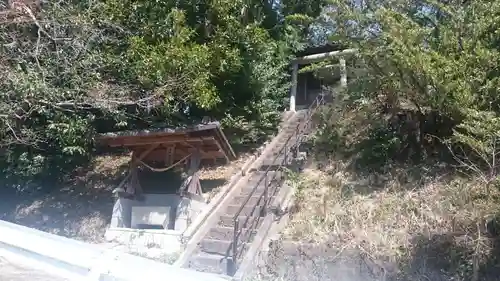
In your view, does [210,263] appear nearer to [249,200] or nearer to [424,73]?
[249,200]

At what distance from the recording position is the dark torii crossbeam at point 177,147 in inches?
341

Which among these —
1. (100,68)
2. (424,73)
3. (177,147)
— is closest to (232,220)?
(177,147)

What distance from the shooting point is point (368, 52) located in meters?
8.45

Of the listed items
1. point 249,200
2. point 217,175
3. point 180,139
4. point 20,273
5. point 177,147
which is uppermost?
point 180,139

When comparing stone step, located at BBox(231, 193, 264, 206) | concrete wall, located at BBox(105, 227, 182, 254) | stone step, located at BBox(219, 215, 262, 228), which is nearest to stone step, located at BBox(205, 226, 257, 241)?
stone step, located at BBox(219, 215, 262, 228)

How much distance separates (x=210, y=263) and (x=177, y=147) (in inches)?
124

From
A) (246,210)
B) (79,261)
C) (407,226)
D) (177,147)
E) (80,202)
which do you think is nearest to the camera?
(79,261)

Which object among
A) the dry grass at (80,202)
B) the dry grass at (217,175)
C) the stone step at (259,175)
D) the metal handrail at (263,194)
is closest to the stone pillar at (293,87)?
the metal handrail at (263,194)

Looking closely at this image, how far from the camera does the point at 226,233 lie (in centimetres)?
812

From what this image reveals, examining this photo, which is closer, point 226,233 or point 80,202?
point 226,233

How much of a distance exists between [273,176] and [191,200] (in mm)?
1919

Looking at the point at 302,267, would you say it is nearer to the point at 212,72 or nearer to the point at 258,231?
the point at 258,231

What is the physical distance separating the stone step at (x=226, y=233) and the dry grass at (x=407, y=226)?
596mm

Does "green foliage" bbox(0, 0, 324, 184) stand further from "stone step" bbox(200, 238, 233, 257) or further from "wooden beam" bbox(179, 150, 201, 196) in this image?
"stone step" bbox(200, 238, 233, 257)
